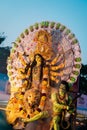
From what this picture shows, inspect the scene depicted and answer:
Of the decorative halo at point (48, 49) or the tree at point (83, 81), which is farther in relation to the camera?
the tree at point (83, 81)

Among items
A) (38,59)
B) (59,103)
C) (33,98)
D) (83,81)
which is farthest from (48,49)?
(83,81)

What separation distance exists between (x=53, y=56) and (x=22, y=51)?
3.27 ft

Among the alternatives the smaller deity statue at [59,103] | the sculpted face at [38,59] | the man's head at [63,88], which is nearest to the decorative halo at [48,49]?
the sculpted face at [38,59]

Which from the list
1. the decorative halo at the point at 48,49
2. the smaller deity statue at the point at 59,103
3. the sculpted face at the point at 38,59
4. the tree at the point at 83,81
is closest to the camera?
the smaller deity statue at the point at 59,103

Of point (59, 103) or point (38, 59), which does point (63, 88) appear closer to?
point (59, 103)

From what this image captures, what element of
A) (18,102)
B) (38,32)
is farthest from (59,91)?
(38,32)

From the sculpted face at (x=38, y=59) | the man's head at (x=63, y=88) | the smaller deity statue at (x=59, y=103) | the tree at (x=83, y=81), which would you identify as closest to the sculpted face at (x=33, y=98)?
the smaller deity statue at (x=59, y=103)

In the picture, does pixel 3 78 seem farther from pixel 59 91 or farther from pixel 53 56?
pixel 59 91

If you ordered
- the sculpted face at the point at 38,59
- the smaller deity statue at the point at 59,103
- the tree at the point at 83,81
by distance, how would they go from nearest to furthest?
1. the smaller deity statue at the point at 59,103
2. the sculpted face at the point at 38,59
3. the tree at the point at 83,81

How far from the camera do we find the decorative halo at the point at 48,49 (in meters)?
8.83

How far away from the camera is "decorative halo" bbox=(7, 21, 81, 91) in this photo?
8.83 m

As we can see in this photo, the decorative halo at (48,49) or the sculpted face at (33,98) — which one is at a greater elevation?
the decorative halo at (48,49)

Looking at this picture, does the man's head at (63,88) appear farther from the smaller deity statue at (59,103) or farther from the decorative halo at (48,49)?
the decorative halo at (48,49)

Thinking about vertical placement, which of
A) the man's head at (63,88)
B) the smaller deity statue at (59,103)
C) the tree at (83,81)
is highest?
the tree at (83,81)
